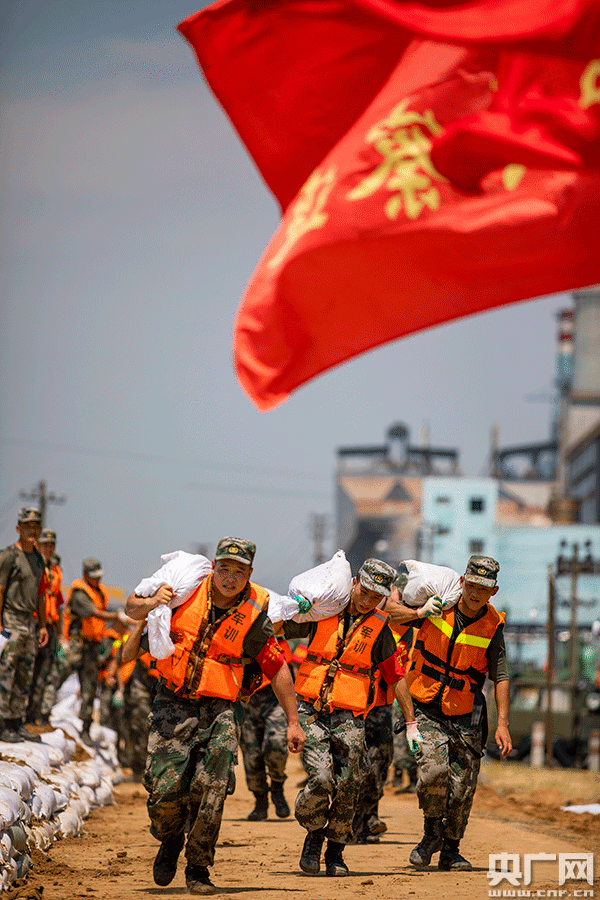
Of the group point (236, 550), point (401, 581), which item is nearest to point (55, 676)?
point (401, 581)

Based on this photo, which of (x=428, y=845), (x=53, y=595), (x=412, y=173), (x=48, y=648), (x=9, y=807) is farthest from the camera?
(x=53, y=595)

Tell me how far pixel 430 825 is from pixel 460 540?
90.9 metres

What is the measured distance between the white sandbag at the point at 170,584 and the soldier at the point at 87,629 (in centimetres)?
892

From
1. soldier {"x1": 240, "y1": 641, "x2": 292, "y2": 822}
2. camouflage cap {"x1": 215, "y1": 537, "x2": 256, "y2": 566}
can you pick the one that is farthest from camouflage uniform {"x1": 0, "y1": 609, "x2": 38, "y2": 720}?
camouflage cap {"x1": 215, "y1": 537, "x2": 256, "y2": 566}

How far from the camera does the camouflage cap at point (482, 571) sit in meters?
10.7

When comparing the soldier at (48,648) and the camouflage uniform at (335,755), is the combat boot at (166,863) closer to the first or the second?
the camouflage uniform at (335,755)

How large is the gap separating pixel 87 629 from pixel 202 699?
9.59m

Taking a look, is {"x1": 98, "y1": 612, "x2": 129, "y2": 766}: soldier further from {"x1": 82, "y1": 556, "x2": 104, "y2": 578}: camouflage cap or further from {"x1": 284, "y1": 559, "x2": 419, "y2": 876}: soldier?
{"x1": 284, "y1": 559, "x2": 419, "y2": 876}: soldier

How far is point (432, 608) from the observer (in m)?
A: 10.8

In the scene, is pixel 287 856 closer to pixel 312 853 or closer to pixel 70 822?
pixel 312 853

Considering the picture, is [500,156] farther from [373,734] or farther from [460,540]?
[460,540]

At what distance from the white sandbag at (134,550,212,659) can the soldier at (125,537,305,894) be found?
0.05 m

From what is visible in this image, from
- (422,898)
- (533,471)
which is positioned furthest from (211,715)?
(533,471)

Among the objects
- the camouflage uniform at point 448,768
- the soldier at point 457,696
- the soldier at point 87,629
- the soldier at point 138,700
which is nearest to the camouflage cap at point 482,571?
the soldier at point 457,696
